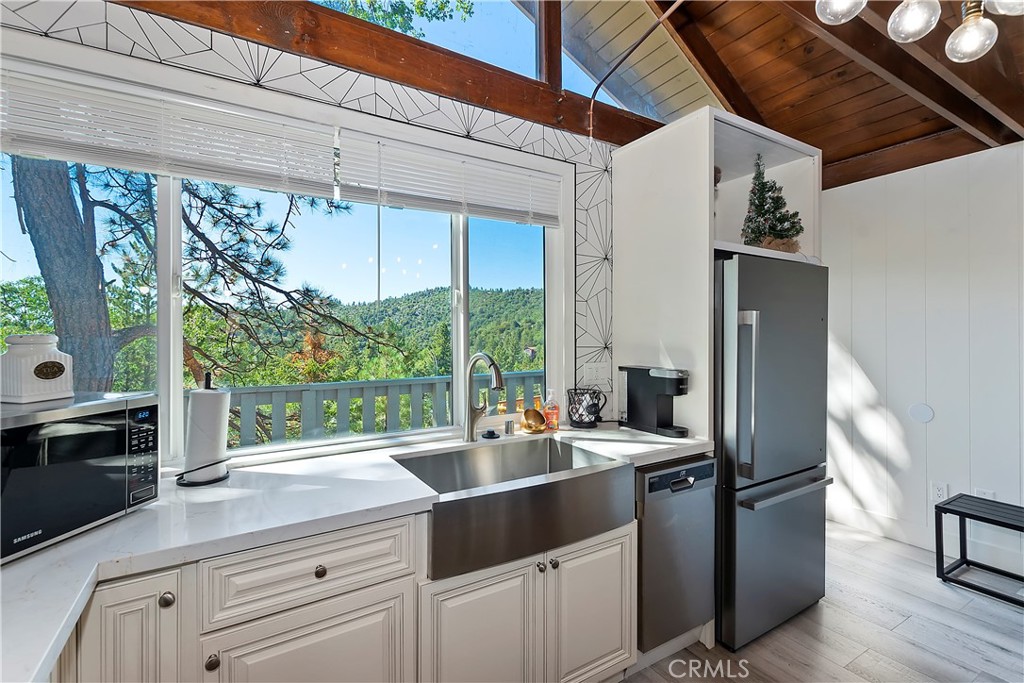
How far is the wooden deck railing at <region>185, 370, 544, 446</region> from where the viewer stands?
1.77 metres

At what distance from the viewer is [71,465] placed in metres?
1.09

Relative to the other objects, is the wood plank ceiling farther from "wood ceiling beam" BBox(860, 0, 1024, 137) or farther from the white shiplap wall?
the white shiplap wall

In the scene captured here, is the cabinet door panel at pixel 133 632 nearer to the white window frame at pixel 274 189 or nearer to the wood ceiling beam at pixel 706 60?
the white window frame at pixel 274 189

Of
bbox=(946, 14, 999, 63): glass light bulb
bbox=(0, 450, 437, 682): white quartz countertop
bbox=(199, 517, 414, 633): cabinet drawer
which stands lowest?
bbox=(199, 517, 414, 633): cabinet drawer

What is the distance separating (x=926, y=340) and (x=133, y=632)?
12.6 feet

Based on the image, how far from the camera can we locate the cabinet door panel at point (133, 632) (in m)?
0.97

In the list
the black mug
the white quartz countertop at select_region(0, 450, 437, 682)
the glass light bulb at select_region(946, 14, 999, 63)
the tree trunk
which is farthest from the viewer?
the black mug

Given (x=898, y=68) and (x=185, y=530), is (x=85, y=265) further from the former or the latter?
(x=898, y=68)

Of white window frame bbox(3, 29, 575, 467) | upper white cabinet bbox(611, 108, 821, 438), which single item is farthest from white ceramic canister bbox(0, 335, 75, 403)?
upper white cabinet bbox(611, 108, 821, 438)

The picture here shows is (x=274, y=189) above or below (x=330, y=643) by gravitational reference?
above

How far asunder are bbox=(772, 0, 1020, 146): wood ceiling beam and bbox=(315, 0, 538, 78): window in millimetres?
1148

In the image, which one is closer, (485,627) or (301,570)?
(301,570)

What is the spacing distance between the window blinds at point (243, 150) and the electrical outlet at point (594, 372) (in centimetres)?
82

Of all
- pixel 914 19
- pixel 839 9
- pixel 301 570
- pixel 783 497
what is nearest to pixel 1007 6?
pixel 914 19
